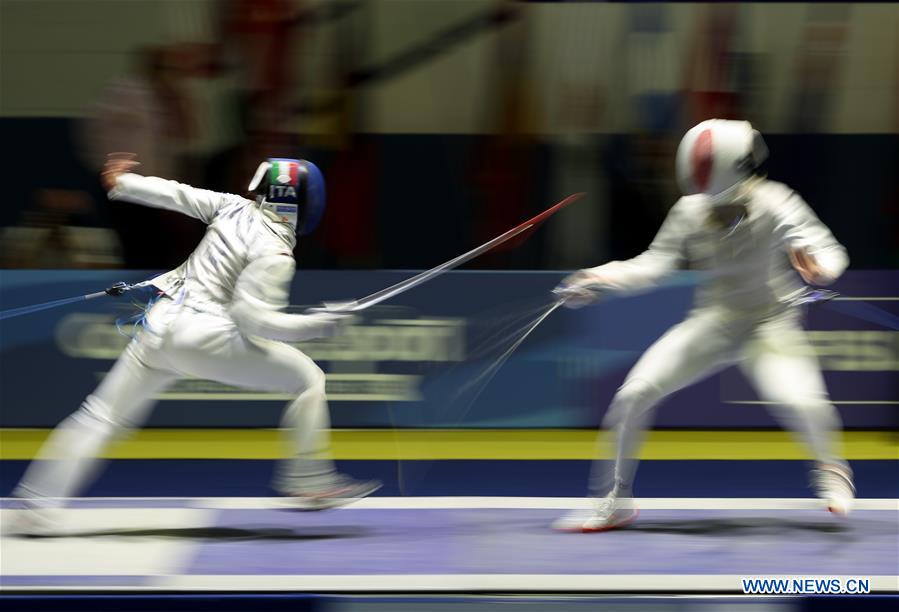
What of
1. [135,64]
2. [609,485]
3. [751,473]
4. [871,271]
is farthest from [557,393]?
[135,64]

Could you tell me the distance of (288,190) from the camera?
412cm

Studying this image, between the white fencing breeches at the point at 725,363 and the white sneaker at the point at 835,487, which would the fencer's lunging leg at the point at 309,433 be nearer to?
the white fencing breeches at the point at 725,363

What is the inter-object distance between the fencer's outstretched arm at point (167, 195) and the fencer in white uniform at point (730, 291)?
1137 mm

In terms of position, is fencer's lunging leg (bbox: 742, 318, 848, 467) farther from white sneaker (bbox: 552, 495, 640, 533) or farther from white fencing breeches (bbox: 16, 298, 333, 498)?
white fencing breeches (bbox: 16, 298, 333, 498)

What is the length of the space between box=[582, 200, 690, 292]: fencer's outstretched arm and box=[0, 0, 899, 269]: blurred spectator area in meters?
2.10

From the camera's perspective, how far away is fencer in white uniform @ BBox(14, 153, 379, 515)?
13.3 ft

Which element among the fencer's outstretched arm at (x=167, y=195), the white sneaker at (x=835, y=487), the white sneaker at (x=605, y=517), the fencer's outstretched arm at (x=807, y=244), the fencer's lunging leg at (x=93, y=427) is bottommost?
the white sneaker at (x=605, y=517)

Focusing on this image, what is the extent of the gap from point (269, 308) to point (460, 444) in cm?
225

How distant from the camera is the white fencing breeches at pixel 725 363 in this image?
13.5 ft

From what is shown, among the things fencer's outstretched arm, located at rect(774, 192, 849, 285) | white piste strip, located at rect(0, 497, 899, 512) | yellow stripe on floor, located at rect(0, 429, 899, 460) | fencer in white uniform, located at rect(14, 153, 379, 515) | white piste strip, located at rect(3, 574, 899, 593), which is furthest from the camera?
yellow stripe on floor, located at rect(0, 429, 899, 460)

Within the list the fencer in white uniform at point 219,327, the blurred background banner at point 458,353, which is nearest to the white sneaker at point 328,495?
the fencer in white uniform at point 219,327

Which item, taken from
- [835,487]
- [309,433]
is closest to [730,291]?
[835,487]

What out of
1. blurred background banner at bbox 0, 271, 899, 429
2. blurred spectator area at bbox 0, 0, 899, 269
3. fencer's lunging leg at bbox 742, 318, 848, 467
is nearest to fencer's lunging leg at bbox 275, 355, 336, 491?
fencer's lunging leg at bbox 742, 318, 848, 467

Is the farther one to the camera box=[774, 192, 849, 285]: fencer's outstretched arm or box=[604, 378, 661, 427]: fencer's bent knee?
box=[604, 378, 661, 427]: fencer's bent knee
